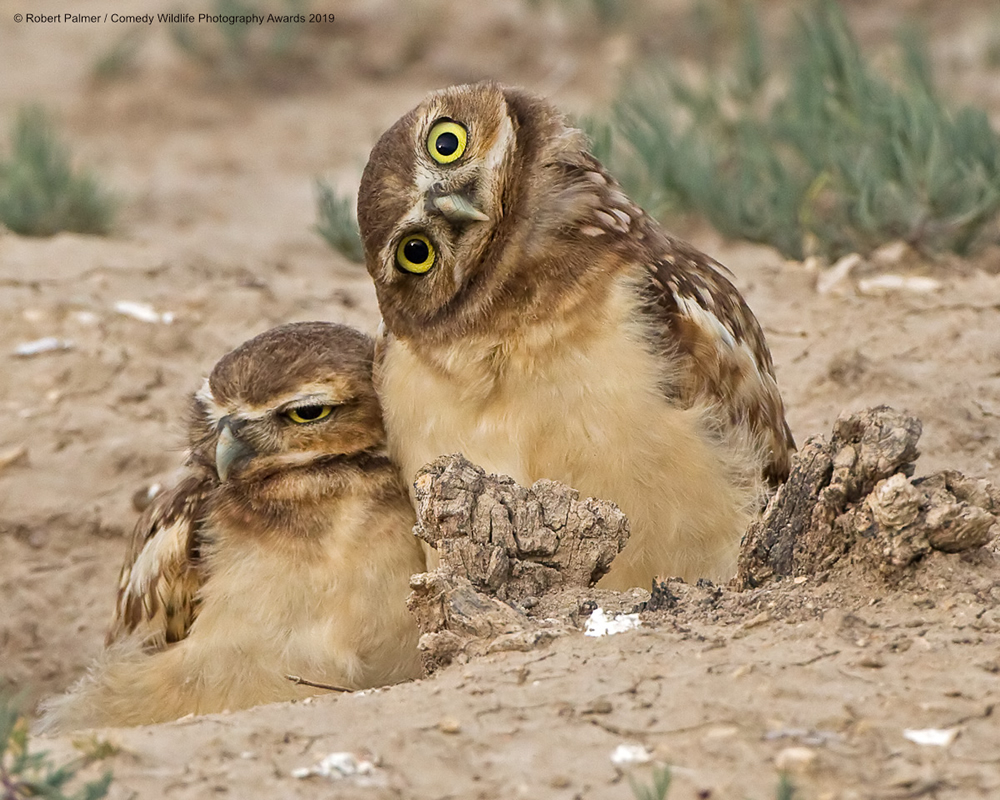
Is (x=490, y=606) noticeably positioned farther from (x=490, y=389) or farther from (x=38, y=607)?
(x=38, y=607)

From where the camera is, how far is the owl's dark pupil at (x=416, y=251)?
4.27 m

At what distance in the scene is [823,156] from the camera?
7293 mm

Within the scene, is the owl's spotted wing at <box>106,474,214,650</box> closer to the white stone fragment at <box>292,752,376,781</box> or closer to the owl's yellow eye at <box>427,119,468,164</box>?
the owl's yellow eye at <box>427,119,468,164</box>

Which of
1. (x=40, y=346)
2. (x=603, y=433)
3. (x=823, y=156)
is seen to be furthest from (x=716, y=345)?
(x=40, y=346)

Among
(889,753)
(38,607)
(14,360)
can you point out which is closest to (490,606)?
(889,753)

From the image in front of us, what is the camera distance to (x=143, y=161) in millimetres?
9828

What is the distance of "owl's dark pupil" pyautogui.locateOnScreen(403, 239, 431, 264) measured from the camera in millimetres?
4270

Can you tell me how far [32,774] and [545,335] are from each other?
1.95 meters

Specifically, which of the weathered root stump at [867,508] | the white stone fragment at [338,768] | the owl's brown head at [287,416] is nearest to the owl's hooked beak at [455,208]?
the owl's brown head at [287,416]

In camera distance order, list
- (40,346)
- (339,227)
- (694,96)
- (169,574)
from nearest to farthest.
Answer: (169,574) → (40,346) → (339,227) → (694,96)

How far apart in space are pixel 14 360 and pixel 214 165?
142 inches

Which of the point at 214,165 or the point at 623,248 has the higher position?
the point at 623,248

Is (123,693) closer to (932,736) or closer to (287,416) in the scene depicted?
(287,416)

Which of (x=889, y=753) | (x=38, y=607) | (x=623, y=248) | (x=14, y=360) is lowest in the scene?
(x=38, y=607)
